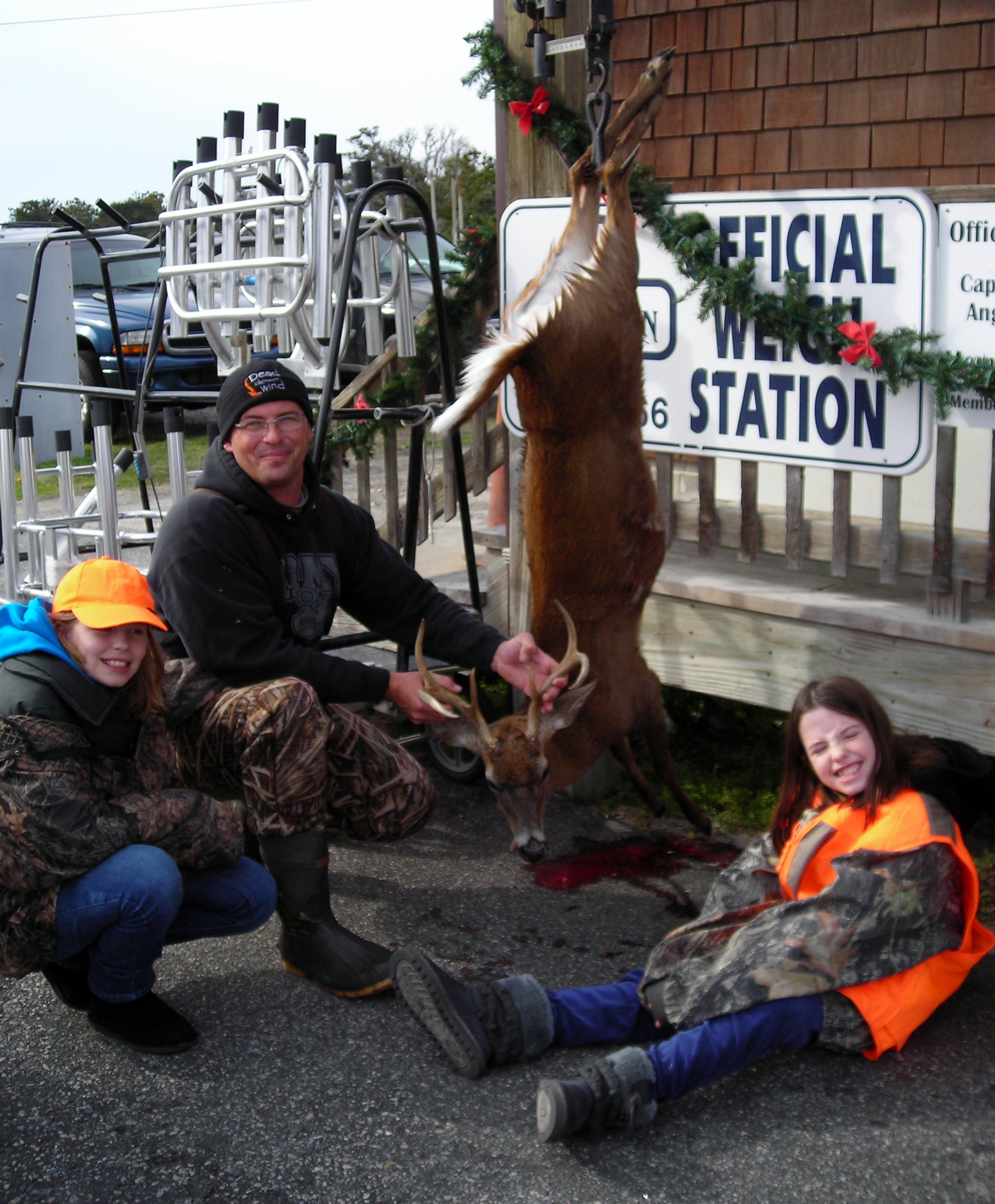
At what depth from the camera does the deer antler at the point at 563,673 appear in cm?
396

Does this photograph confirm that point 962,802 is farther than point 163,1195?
Yes

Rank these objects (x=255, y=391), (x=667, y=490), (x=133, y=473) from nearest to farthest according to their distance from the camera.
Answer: (x=255, y=391), (x=667, y=490), (x=133, y=473)

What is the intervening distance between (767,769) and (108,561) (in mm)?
3026

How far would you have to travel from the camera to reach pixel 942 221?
3719 mm

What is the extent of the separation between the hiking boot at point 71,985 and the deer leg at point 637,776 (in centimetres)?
201

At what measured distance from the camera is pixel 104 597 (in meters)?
3.06

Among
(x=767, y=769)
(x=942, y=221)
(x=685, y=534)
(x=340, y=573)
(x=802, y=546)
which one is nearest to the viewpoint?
(x=942, y=221)

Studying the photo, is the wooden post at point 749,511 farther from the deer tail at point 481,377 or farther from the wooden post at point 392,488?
the wooden post at point 392,488

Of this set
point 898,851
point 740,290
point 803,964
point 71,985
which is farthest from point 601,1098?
point 740,290

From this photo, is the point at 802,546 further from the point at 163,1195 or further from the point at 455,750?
the point at 163,1195

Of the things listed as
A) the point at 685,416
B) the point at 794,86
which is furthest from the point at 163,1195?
the point at 794,86

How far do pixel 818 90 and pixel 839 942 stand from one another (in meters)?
4.85

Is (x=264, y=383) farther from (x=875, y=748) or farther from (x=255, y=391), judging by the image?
(x=875, y=748)

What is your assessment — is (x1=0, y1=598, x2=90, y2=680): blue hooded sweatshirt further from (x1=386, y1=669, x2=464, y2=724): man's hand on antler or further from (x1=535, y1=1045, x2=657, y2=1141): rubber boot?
(x1=535, y1=1045, x2=657, y2=1141): rubber boot
